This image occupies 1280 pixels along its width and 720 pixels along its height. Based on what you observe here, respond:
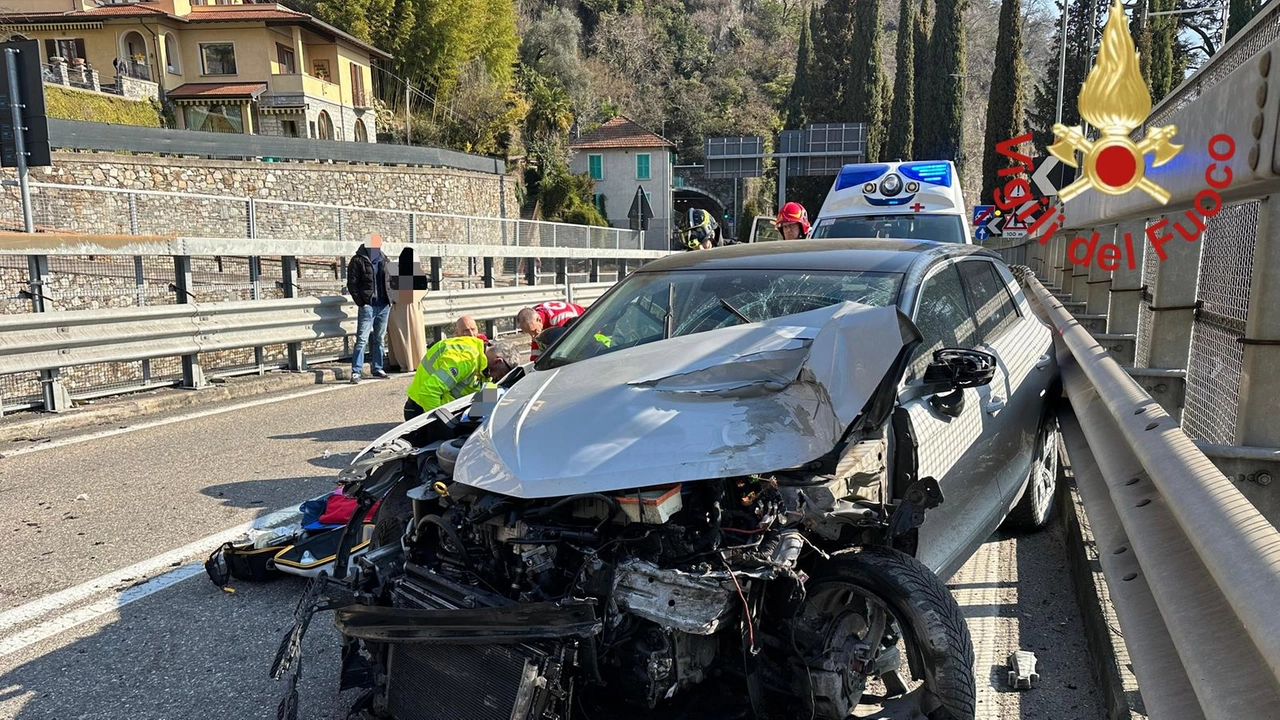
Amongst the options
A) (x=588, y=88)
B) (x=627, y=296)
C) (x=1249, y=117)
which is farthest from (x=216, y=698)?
(x=588, y=88)

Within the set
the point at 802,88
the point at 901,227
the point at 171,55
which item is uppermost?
the point at 802,88

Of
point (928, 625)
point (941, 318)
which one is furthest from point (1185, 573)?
point (941, 318)

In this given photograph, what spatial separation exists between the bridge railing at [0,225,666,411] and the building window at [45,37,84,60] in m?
41.4

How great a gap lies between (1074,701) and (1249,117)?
213cm

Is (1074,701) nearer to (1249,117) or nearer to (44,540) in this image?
(1249,117)

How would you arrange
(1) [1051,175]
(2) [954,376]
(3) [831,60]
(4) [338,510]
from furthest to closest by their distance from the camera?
(3) [831,60] < (1) [1051,175] < (4) [338,510] < (2) [954,376]

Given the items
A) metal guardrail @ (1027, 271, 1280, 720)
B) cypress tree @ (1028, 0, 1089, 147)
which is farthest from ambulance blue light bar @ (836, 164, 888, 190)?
cypress tree @ (1028, 0, 1089, 147)

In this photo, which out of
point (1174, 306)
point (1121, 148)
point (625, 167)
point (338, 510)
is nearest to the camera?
point (338, 510)

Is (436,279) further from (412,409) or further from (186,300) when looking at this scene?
(412,409)

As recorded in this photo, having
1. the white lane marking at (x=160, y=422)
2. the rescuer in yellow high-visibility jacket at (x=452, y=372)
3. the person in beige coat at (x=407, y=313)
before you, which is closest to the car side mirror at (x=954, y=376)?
the rescuer in yellow high-visibility jacket at (x=452, y=372)

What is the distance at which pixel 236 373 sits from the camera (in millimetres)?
9695

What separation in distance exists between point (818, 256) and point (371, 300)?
7.49m

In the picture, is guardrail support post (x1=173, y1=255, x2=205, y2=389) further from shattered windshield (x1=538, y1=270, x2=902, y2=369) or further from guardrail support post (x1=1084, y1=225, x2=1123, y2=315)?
guardrail support post (x1=1084, y1=225, x2=1123, y2=315)

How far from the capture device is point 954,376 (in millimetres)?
3389
